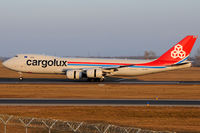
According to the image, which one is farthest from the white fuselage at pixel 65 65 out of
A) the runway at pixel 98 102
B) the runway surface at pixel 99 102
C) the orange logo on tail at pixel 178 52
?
the runway surface at pixel 99 102

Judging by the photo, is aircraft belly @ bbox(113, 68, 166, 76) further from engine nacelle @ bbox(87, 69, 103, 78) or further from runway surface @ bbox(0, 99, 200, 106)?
runway surface @ bbox(0, 99, 200, 106)

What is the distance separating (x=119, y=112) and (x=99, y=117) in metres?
2.31

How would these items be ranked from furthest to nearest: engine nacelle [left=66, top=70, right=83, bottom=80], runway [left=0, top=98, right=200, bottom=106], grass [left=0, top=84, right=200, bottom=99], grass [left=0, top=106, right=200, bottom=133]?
engine nacelle [left=66, top=70, right=83, bottom=80]
grass [left=0, top=84, right=200, bottom=99]
runway [left=0, top=98, right=200, bottom=106]
grass [left=0, top=106, right=200, bottom=133]

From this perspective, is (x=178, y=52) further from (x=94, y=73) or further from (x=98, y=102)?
(x=98, y=102)

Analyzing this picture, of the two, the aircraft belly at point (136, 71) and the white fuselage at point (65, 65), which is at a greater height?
the white fuselage at point (65, 65)

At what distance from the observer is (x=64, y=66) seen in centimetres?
5434

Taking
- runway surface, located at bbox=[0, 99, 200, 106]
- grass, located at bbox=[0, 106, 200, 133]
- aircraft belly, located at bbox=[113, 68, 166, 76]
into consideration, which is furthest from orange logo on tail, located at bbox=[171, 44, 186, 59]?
grass, located at bbox=[0, 106, 200, 133]

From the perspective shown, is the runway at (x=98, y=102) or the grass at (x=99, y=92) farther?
the grass at (x=99, y=92)

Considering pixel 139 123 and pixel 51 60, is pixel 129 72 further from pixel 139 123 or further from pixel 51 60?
pixel 139 123

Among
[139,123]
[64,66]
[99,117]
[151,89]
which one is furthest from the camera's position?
[64,66]

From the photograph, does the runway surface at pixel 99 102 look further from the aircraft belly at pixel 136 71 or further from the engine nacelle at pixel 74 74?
the aircraft belly at pixel 136 71

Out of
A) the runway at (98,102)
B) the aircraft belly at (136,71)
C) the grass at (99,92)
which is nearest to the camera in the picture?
the runway at (98,102)

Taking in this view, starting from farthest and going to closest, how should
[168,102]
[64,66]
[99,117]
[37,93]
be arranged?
[64,66], [37,93], [168,102], [99,117]

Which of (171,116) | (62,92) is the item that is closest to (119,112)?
(171,116)
